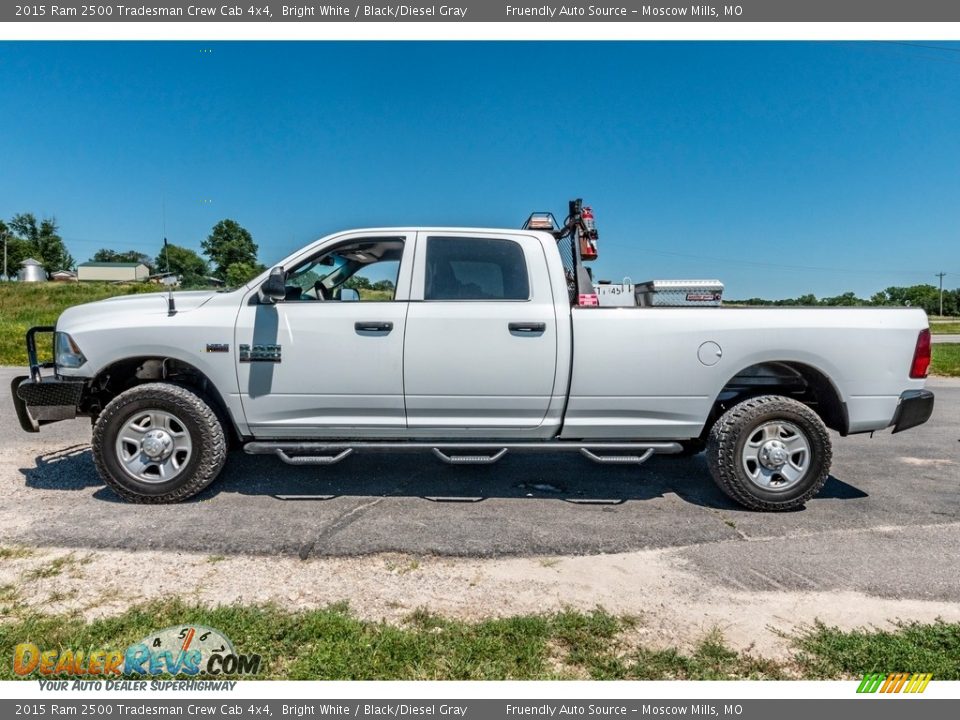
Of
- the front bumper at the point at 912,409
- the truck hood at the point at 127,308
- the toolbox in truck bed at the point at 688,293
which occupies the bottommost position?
the front bumper at the point at 912,409

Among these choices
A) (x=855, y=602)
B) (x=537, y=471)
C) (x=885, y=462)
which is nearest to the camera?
(x=855, y=602)

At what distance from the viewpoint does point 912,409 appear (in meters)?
3.98

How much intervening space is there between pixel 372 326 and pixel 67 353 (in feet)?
7.59

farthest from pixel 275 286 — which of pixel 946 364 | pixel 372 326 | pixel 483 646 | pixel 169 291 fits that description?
pixel 946 364

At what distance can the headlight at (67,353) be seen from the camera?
3.99 metres

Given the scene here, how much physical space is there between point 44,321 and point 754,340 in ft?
88.5

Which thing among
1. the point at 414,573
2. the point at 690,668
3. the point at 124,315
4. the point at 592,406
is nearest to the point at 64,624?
the point at 414,573

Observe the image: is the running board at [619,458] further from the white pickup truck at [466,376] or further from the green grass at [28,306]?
the green grass at [28,306]

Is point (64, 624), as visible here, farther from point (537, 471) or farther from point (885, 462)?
point (885, 462)

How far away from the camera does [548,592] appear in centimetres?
286

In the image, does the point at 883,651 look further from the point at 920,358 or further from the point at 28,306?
the point at 28,306

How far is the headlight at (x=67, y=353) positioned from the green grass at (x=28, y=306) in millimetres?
9501

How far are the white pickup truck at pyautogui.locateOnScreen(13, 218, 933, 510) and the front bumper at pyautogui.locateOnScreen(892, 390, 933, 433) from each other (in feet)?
0.03

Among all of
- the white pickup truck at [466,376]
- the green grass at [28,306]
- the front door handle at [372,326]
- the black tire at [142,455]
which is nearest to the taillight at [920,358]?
the white pickup truck at [466,376]
